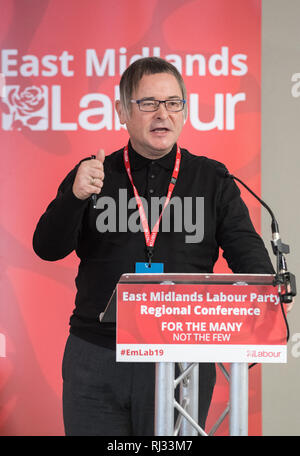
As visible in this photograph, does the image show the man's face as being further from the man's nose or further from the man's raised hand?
the man's raised hand

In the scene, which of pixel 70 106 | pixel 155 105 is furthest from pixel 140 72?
pixel 70 106

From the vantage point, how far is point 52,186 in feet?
10.3

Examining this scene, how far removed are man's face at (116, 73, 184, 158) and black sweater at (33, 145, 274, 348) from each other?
88 mm

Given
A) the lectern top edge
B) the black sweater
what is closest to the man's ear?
the black sweater

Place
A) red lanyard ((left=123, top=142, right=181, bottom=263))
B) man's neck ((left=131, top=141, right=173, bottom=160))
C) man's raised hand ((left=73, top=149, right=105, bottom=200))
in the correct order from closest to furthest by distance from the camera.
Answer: man's raised hand ((left=73, top=149, right=105, bottom=200)), red lanyard ((left=123, top=142, right=181, bottom=263)), man's neck ((left=131, top=141, right=173, bottom=160))

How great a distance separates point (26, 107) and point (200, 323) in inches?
84.0

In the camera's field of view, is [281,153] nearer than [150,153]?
No

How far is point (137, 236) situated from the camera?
183 centimetres

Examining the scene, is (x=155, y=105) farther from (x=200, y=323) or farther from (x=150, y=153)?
(x=200, y=323)

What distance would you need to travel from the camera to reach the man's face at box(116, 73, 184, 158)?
1.86 metres

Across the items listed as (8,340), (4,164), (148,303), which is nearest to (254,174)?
(4,164)

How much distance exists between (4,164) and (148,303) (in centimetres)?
203

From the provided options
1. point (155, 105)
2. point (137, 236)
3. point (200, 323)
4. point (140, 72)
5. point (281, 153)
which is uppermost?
point (281, 153)

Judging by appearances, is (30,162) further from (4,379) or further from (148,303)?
(148,303)
